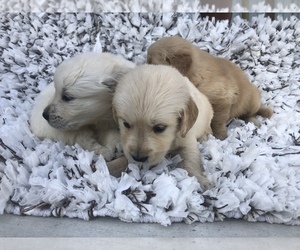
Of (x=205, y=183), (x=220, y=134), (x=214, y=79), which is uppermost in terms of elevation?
(x=214, y=79)

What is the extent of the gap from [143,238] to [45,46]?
80.1 inches

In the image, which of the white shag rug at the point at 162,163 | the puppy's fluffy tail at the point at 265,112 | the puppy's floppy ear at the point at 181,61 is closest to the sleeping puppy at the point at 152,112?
the white shag rug at the point at 162,163

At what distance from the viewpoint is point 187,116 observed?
1.68 meters

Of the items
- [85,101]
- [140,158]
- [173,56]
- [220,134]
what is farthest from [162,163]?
[173,56]

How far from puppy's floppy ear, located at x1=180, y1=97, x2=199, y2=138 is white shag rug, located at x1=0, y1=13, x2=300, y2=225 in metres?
0.17

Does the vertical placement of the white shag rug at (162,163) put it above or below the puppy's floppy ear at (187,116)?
below

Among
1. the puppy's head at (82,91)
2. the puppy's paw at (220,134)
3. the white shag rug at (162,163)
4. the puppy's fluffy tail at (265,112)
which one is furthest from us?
the puppy's fluffy tail at (265,112)

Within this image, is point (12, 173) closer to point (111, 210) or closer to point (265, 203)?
point (111, 210)

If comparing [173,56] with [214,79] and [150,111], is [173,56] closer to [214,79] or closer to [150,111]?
[214,79]

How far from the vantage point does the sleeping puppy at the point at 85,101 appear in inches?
71.6

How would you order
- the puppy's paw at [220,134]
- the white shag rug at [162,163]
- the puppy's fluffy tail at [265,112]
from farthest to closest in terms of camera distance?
the puppy's fluffy tail at [265,112]
the puppy's paw at [220,134]
the white shag rug at [162,163]

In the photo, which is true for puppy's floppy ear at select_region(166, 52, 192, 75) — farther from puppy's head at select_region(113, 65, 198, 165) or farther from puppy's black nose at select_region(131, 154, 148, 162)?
puppy's black nose at select_region(131, 154, 148, 162)

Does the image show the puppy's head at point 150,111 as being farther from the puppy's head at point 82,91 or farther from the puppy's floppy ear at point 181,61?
the puppy's floppy ear at point 181,61

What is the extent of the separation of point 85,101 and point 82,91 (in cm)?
5
